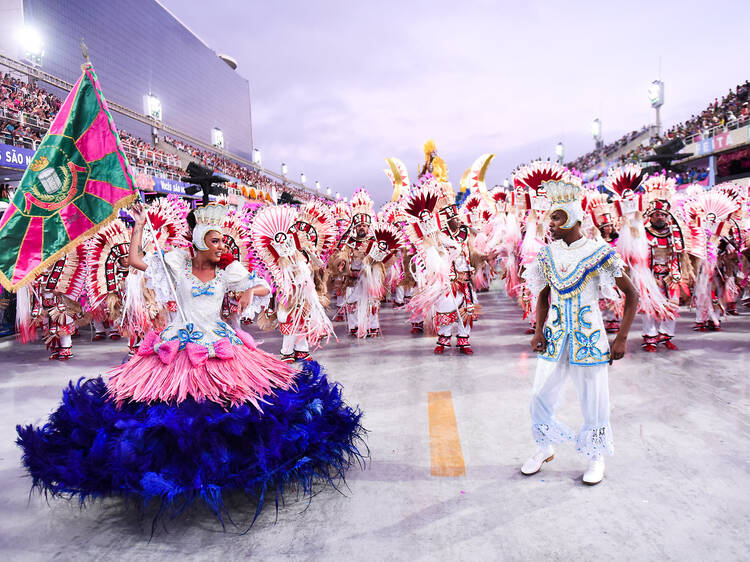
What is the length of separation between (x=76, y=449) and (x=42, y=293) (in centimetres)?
514

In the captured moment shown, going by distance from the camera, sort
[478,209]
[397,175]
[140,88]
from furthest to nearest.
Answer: [140,88], [397,175], [478,209]

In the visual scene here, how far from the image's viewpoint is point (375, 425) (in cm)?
411

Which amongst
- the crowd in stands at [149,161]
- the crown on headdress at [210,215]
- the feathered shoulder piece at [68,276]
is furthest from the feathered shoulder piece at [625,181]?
the crowd in stands at [149,161]

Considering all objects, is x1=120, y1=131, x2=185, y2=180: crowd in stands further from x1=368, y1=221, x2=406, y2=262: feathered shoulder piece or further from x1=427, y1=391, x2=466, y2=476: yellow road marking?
x1=427, y1=391, x2=466, y2=476: yellow road marking

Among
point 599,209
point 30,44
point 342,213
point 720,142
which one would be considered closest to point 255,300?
point 599,209

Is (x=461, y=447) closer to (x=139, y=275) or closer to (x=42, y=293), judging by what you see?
(x=139, y=275)

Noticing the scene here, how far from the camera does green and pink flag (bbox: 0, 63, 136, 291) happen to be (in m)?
3.00

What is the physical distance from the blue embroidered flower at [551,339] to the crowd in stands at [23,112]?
14.4 meters

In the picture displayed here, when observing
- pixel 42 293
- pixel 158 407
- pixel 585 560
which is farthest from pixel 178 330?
pixel 42 293

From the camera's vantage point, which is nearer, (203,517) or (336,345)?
(203,517)

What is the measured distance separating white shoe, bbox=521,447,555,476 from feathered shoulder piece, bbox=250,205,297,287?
362 centimetres

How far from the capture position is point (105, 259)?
655 cm

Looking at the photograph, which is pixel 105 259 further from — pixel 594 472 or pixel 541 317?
pixel 594 472

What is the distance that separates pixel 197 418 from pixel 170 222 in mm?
2737
